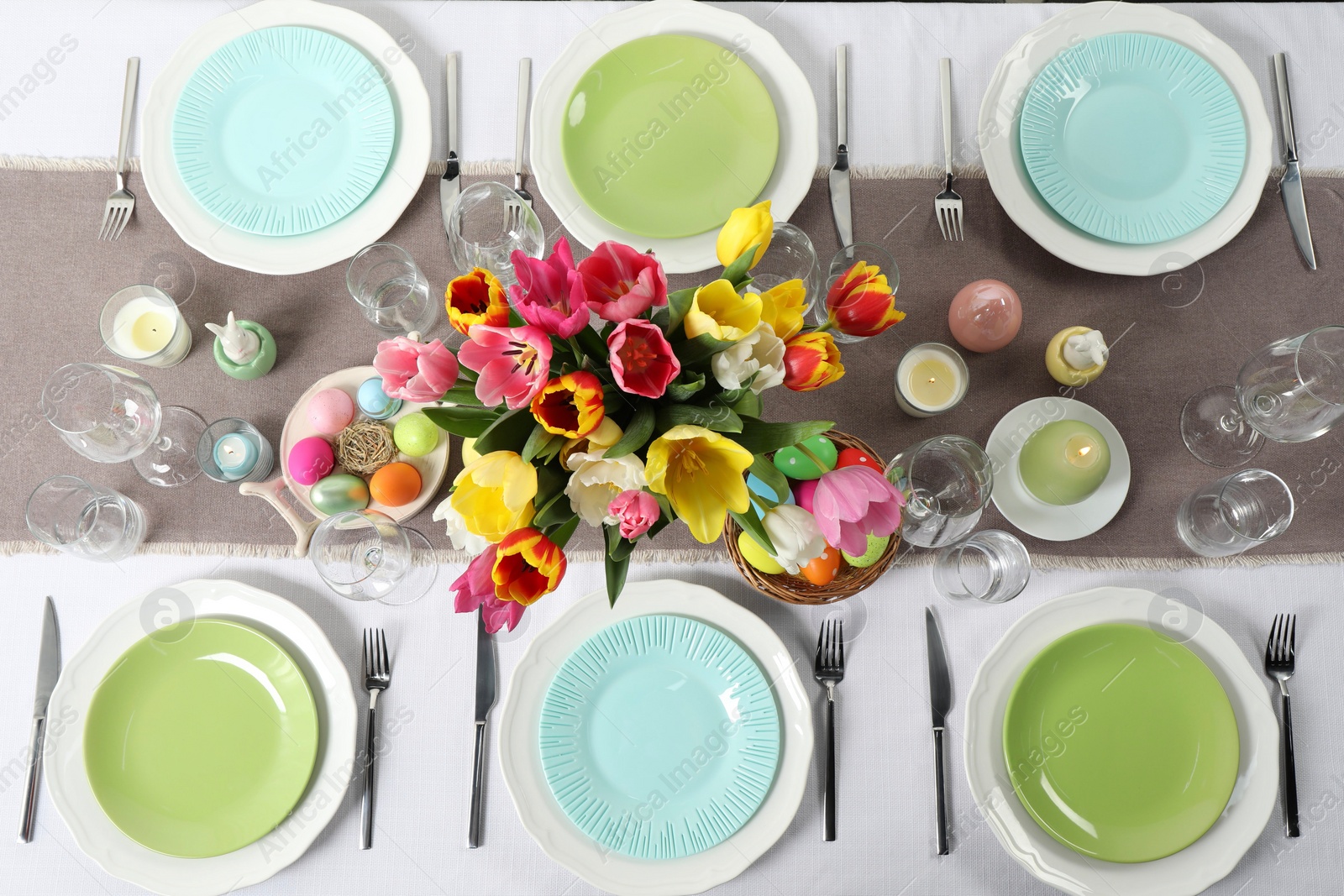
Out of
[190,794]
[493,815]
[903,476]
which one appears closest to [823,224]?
[903,476]

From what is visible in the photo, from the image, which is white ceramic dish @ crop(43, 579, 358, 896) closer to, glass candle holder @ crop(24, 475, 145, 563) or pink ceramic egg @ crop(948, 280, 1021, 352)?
glass candle holder @ crop(24, 475, 145, 563)

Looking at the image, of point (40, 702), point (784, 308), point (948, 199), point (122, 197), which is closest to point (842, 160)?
point (948, 199)

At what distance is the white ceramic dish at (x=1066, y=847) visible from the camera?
959mm

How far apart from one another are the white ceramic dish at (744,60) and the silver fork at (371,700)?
0.61m

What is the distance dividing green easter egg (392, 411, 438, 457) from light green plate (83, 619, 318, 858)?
0.31m

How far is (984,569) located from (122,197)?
129cm

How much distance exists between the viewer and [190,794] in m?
0.98

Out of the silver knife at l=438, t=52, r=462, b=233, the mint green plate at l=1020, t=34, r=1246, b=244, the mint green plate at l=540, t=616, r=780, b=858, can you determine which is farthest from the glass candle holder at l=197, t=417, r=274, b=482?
the mint green plate at l=1020, t=34, r=1246, b=244

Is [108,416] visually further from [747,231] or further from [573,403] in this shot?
[747,231]

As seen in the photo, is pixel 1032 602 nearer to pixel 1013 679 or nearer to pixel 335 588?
pixel 1013 679

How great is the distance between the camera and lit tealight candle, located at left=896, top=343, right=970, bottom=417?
0.99 meters

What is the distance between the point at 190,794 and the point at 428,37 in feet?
3.55

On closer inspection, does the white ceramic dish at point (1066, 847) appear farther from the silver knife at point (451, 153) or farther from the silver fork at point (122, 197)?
the silver fork at point (122, 197)

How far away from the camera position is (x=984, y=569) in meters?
1.01
